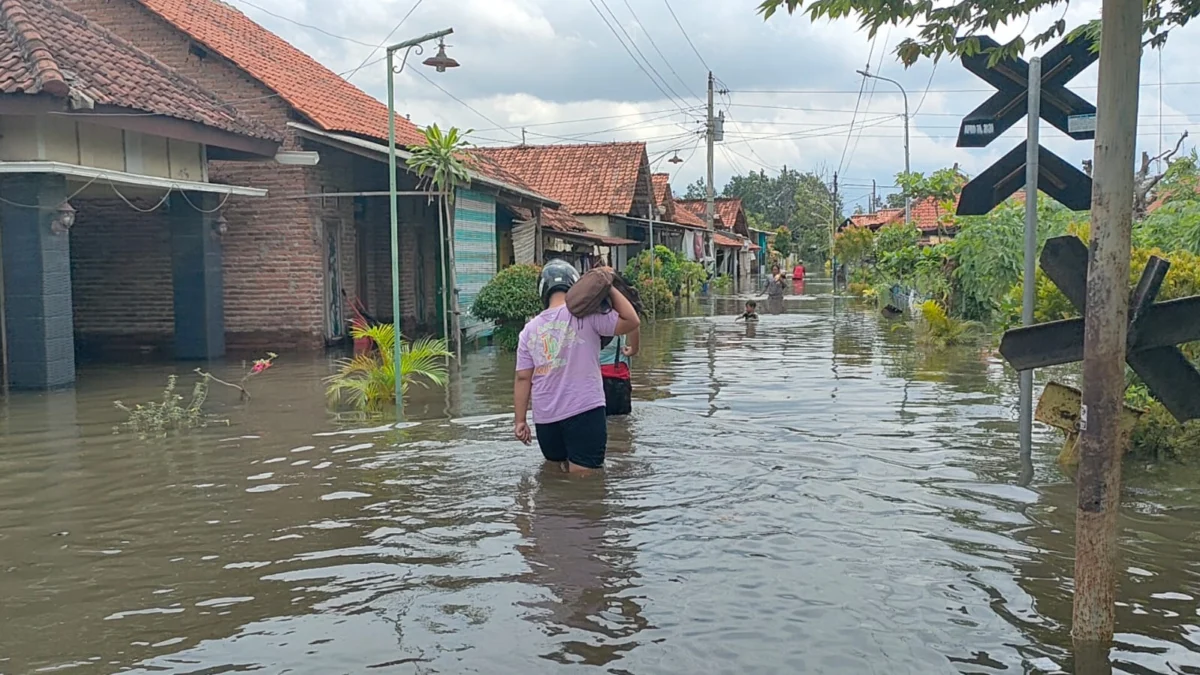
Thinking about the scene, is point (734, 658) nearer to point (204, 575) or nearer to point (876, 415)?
point (204, 575)

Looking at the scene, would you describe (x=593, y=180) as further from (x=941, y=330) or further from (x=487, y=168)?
(x=941, y=330)

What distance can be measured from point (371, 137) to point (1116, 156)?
15.1 meters

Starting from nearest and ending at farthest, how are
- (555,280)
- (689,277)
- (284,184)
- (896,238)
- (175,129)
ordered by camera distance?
(555,280) → (175,129) → (284,184) → (896,238) → (689,277)

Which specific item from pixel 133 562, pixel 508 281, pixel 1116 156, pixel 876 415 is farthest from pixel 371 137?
pixel 1116 156

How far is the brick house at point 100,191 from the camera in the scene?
11.8 meters

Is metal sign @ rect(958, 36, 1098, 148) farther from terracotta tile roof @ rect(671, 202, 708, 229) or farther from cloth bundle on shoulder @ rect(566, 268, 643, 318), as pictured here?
terracotta tile roof @ rect(671, 202, 708, 229)

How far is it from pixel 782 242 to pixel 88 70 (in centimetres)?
8180

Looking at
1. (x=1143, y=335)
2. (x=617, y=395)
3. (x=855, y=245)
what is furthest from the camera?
(x=855, y=245)

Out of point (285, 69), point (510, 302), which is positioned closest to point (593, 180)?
point (285, 69)

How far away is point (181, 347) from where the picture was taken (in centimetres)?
1627

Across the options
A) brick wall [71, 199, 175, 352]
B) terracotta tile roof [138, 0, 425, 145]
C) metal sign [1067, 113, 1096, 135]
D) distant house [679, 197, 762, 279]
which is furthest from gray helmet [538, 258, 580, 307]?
distant house [679, 197, 762, 279]

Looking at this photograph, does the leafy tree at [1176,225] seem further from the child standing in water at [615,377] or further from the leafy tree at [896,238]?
the leafy tree at [896,238]

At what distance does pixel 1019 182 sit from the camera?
6.78 metres

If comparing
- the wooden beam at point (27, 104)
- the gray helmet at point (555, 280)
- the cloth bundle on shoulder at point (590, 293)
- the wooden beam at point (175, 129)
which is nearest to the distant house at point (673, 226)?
the wooden beam at point (175, 129)
